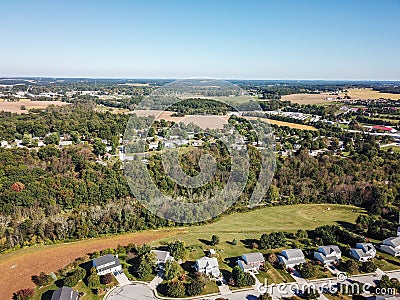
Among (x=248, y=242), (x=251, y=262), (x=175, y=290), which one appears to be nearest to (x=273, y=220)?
(x=248, y=242)

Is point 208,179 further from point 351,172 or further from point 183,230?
point 351,172

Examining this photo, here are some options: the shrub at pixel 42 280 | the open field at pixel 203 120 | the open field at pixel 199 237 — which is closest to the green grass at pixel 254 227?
the open field at pixel 199 237

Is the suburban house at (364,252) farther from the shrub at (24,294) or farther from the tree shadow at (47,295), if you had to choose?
the shrub at (24,294)

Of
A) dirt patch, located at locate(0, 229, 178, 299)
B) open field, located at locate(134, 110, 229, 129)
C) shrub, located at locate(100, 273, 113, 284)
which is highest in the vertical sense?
open field, located at locate(134, 110, 229, 129)

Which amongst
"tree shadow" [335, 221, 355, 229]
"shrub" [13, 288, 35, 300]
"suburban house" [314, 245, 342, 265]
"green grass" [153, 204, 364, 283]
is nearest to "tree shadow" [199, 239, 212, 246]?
"green grass" [153, 204, 364, 283]

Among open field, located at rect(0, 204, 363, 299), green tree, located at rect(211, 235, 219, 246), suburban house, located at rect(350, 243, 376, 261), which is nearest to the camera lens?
open field, located at rect(0, 204, 363, 299)

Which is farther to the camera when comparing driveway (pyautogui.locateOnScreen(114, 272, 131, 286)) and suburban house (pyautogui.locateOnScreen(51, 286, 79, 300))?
driveway (pyautogui.locateOnScreen(114, 272, 131, 286))

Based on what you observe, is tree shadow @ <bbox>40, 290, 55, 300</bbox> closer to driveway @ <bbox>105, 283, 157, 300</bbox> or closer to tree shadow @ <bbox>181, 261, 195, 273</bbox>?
driveway @ <bbox>105, 283, 157, 300</bbox>
